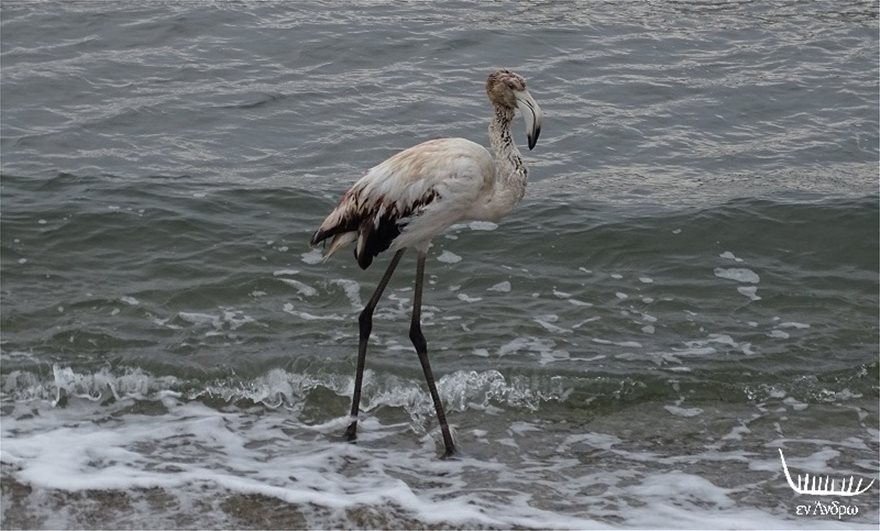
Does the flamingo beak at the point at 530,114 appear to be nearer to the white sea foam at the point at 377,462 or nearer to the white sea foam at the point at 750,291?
the white sea foam at the point at 377,462

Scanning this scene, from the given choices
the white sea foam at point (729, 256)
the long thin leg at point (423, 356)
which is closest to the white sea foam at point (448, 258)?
the white sea foam at point (729, 256)

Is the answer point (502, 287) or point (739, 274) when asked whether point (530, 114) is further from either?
point (739, 274)

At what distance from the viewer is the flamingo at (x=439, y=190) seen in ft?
24.9

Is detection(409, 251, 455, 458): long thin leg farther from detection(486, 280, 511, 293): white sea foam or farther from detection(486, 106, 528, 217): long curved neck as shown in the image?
detection(486, 280, 511, 293): white sea foam

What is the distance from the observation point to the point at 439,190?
7.57 m

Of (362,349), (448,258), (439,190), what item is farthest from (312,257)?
(439,190)

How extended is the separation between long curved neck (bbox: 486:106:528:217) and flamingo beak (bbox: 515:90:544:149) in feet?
0.46

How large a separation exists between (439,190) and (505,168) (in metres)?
0.40

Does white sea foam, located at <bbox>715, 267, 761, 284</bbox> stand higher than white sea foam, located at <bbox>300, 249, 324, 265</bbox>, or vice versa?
white sea foam, located at <bbox>300, 249, 324, 265</bbox>

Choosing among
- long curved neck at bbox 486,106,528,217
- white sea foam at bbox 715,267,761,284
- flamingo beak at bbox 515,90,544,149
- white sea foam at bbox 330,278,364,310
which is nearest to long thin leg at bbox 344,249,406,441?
long curved neck at bbox 486,106,528,217

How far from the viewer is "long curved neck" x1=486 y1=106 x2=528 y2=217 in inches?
303

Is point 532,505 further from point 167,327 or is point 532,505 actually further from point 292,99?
point 292,99

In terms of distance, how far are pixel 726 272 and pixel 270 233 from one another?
348 centimetres

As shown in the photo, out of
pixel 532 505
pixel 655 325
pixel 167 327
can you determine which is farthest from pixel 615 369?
pixel 167 327
